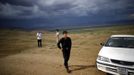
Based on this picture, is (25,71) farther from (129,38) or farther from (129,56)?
(129,38)

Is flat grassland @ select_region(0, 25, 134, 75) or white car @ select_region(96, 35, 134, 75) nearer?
white car @ select_region(96, 35, 134, 75)

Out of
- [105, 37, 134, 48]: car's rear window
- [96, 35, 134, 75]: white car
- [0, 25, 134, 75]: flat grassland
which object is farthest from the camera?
[0, 25, 134, 75]: flat grassland

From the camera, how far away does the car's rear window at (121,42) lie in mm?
7145

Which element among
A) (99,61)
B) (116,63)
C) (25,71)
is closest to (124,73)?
(116,63)

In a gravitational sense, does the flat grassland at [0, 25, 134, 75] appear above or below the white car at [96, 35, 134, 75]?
below

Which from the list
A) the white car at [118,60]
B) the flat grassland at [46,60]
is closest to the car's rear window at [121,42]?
the white car at [118,60]

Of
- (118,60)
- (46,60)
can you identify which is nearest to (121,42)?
(118,60)

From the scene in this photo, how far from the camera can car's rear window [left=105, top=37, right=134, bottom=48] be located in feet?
23.4

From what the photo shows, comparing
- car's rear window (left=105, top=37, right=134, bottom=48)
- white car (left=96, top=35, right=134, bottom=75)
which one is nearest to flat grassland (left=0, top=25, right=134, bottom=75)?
white car (left=96, top=35, right=134, bottom=75)

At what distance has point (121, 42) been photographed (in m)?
7.41

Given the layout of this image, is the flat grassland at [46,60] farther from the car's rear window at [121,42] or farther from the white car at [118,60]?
the car's rear window at [121,42]

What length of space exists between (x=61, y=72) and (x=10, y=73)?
2.71 m

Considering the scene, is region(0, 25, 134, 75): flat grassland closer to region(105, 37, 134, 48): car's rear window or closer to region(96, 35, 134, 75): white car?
region(96, 35, 134, 75): white car

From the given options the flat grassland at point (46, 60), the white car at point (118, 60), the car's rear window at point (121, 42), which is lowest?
the flat grassland at point (46, 60)
